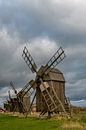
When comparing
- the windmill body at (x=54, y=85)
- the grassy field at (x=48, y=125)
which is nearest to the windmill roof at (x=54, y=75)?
the windmill body at (x=54, y=85)

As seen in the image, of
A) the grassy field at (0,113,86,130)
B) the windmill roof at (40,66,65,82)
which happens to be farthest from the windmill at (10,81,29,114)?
the grassy field at (0,113,86,130)

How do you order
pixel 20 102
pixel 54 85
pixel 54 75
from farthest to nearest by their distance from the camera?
pixel 20 102, pixel 54 75, pixel 54 85

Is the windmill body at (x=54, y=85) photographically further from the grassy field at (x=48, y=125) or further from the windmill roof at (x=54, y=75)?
the grassy field at (x=48, y=125)

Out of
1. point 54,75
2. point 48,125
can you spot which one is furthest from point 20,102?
point 48,125

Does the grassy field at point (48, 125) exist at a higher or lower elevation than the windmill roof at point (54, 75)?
lower

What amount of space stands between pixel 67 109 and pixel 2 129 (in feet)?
86.0

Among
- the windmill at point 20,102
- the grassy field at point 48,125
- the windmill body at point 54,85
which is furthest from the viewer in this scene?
the windmill at point 20,102

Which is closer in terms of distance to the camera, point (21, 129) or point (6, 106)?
point (21, 129)

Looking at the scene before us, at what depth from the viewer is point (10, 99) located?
273 ft

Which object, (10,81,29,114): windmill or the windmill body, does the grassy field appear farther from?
(10,81,29,114): windmill

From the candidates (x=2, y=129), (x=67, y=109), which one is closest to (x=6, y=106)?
(x=67, y=109)

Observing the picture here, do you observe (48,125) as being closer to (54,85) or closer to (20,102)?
(54,85)

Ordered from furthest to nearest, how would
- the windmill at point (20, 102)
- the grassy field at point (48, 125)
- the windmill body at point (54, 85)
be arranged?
the windmill at point (20, 102), the windmill body at point (54, 85), the grassy field at point (48, 125)

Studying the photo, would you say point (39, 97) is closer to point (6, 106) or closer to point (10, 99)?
point (10, 99)
